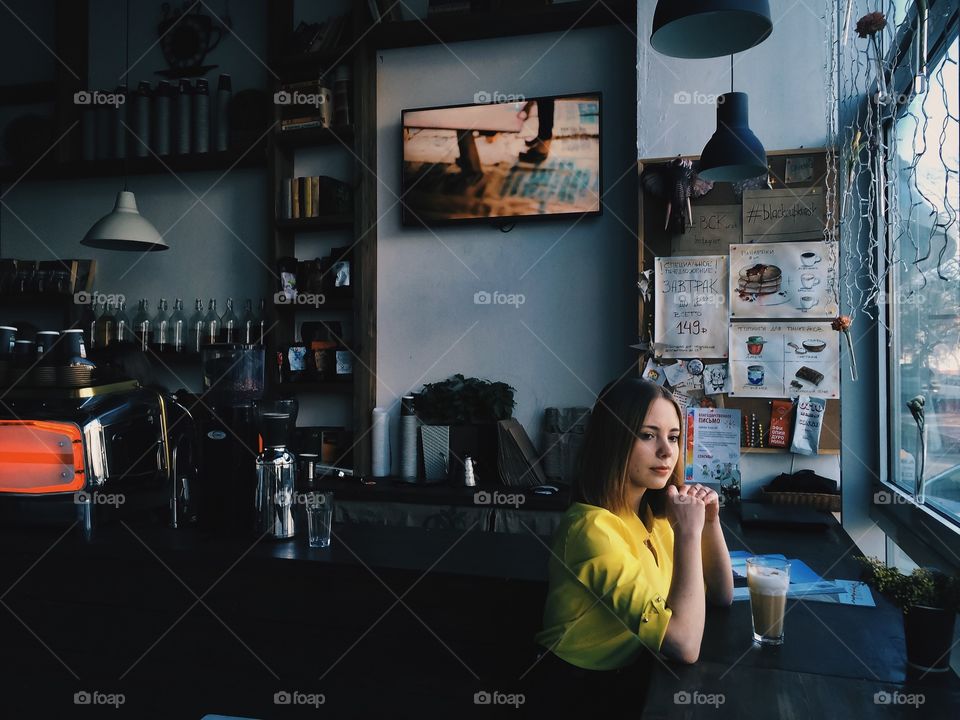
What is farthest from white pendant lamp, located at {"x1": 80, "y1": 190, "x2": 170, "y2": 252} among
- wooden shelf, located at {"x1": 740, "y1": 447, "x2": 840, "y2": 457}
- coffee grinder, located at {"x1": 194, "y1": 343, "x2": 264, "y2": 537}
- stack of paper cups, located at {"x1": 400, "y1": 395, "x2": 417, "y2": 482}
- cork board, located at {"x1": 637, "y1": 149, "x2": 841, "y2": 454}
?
wooden shelf, located at {"x1": 740, "y1": 447, "x2": 840, "y2": 457}

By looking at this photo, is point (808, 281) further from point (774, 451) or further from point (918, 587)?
point (918, 587)

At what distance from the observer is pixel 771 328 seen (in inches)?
113

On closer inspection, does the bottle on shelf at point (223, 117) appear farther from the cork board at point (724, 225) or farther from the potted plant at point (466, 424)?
the cork board at point (724, 225)

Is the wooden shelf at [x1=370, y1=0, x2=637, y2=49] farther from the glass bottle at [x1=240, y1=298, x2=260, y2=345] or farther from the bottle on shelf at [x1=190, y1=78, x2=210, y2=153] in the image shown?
the glass bottle at [x1=240, y1=298, x2=260, y2=345]

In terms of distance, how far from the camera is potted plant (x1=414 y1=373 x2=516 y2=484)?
10.5ft

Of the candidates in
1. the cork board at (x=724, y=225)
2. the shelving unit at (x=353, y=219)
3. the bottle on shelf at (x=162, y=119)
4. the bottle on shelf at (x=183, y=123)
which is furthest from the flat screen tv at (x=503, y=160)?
the bottle on shelf at (x=162, y=119)

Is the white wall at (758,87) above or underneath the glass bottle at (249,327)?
above

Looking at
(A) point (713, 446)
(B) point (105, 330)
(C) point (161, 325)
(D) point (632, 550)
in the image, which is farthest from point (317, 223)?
(D) point (632, 550)

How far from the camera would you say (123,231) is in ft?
11.0

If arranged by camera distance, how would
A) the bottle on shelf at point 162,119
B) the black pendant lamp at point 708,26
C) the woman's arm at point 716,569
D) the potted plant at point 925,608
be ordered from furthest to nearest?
the bottle on shelf at point 162,119
the black pendant lamp at point 708,26
the woman's arm at point 716,569
the potted plant at point 925,608

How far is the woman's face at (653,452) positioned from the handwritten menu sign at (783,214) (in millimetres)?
1747

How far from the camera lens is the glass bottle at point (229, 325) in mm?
3730

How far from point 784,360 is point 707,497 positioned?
170 cm

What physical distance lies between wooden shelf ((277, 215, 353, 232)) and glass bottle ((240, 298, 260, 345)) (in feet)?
1.60
